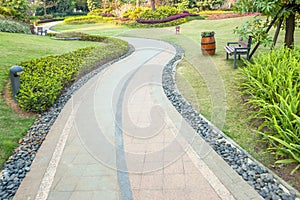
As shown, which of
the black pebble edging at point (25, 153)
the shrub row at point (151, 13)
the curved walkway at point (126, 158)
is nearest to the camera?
the curved walkway at point (126, 158)

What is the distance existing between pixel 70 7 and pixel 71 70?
3912cm

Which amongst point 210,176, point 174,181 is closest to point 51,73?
point 174,181

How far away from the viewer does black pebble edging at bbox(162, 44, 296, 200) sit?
2.69 meters

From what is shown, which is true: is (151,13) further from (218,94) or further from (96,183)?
(96,183)

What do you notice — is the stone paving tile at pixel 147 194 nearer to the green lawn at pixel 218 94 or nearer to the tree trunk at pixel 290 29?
the green lawn at pixel 218 94

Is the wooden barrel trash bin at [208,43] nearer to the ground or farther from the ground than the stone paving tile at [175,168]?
farther from the ground

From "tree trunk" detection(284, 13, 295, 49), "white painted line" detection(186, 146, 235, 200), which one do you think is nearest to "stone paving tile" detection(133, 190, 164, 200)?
"white painted line" detection(186, 146, 235, 200)

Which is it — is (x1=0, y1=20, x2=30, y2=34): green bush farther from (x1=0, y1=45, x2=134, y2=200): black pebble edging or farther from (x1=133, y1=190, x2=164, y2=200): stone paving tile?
(x1=133, y1=190, x2=164, y2=200): stone paving tile

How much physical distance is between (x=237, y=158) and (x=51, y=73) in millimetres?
4576

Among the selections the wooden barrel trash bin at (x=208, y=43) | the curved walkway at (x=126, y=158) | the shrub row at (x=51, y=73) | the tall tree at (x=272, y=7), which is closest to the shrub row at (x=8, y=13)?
the shrub row at (x=51, y=73)

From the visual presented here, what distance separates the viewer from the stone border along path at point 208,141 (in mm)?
2816

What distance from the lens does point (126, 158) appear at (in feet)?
11.2

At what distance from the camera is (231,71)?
741 cm

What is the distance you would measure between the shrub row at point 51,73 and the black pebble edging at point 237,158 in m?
2.34
